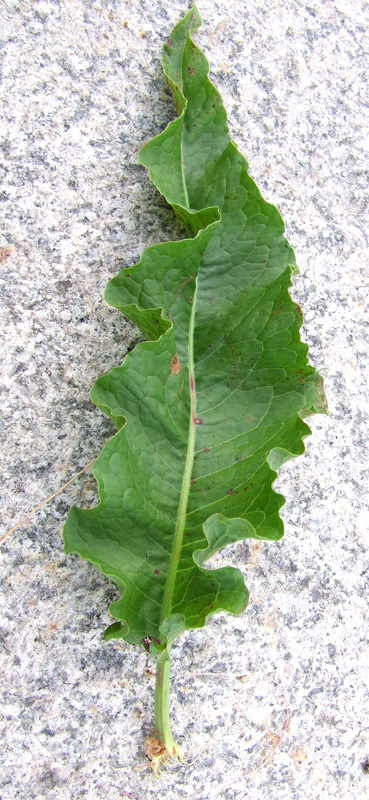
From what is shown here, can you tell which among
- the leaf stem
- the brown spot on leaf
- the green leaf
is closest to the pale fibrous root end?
the leaf stem

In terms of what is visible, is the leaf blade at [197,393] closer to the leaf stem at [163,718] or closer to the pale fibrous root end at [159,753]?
the leaf stem at [163,718]

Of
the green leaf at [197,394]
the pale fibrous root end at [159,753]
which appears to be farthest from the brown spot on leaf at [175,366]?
the pale fibrous root end at [159,753]

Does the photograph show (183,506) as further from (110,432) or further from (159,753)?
(159,753)

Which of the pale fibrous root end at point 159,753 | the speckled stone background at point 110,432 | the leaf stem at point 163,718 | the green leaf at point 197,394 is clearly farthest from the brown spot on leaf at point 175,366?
the pale fibrous root end at point 159,753

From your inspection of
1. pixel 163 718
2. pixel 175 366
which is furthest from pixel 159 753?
pixel 175 366

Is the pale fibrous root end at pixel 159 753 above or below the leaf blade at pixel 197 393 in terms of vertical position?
below

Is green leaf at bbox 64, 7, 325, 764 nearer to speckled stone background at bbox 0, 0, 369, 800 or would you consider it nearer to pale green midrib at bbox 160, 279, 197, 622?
pale green midrib at bbox 160, 279, 197, 622

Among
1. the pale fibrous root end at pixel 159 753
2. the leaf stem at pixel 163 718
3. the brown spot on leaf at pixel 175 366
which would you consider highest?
the brown spot on leaf at pixel 175 366
